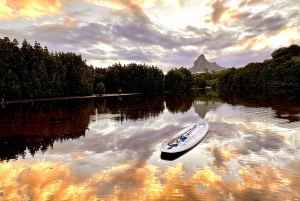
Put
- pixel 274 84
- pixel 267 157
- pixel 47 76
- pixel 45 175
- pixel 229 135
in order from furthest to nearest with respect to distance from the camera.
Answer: pixel 274 84 → pixel 47 76 → pixel 229 135 → pixel 267 157 → pixel 45 175

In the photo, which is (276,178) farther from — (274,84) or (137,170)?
(274,84)

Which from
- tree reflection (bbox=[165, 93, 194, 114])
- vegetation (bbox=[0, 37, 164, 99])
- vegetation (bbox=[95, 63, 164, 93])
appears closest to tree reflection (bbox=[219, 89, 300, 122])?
tree reflection (bbox=[165, 93, 194, 114])

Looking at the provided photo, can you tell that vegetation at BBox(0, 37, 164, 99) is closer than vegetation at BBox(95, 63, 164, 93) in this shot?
Yes

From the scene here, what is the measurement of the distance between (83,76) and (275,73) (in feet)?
360

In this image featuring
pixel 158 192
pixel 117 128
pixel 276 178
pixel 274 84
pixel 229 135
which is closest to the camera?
pixel 158 192

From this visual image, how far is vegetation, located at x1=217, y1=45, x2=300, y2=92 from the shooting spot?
407 ft

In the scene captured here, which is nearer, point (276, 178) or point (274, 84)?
point (276, 178)

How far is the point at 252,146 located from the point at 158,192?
13606 mm

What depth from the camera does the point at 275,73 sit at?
442ft

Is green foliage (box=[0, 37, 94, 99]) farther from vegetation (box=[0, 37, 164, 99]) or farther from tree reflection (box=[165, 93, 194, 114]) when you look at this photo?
tree reflection (box=[165, 93, 194, 114])

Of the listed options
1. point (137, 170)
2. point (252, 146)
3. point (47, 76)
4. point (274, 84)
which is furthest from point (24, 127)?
point (274, 84)

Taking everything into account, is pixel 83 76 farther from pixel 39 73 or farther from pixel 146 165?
pixel 146 165

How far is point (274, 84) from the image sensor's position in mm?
134750

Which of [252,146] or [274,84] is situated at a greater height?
[274,84]
